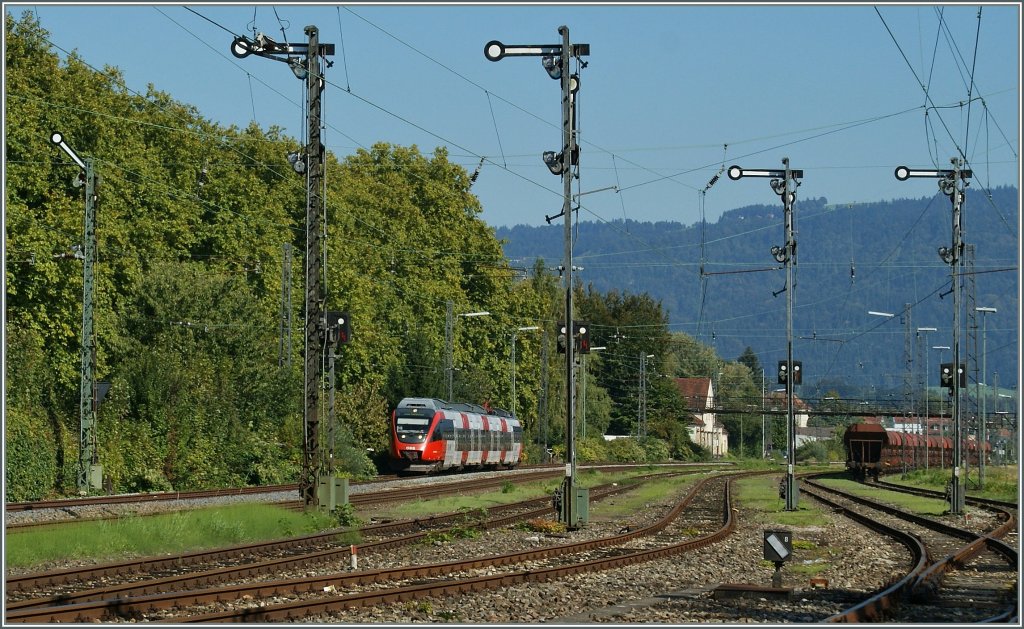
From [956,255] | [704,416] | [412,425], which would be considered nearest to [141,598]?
[956,255]

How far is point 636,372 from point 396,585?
11651 cm

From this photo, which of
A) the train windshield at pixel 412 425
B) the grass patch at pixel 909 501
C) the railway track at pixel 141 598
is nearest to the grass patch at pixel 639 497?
the grass patch at pixel 909 501

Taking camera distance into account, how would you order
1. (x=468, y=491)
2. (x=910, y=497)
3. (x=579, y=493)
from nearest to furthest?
1. (x=579, y=493)
2. (x=468, y=491)
3. (x=910, y=497)

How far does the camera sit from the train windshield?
2303 inches

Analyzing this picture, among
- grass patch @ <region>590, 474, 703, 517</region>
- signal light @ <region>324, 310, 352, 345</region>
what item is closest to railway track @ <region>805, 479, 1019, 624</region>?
grass patch @ <region>590, 474, 703, 517</region>

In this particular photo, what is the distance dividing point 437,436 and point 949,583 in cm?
4010

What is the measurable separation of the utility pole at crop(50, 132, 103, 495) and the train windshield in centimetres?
2066

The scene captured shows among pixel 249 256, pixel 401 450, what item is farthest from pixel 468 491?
pixel 249 256

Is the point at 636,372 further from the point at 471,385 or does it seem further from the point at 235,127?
the point at 235,127

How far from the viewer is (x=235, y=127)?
2670 inches

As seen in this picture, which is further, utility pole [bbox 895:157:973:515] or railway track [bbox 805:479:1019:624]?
utility pole [bbox 895:157:973:515]

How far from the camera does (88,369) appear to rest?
3812 cm

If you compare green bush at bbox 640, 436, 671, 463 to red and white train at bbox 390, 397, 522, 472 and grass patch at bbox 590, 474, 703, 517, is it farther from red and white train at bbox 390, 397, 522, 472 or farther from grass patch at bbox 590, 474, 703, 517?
red and white train at bbox 390, 397, 522, 472

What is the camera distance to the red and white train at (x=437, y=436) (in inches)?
2307
